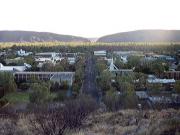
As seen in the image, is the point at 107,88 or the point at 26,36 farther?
the point at 26,36

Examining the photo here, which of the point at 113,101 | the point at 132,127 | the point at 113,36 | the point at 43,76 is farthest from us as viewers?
the point at 113,36

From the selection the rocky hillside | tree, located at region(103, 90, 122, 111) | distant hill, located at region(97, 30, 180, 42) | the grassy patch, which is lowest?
the grassy patch

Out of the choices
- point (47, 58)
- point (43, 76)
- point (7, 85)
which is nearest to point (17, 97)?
point (7, 85)

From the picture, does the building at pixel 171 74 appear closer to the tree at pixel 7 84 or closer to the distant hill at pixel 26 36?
the tree at pixel 7 84

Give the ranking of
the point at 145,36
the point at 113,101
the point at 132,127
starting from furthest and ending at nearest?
1. the point at 145,36
2. the point at 113,101
3. the point at 132,127

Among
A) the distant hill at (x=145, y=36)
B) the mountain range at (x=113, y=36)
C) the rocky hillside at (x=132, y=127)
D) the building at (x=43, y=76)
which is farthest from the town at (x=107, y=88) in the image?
the distant hill at (x=145, y=36)

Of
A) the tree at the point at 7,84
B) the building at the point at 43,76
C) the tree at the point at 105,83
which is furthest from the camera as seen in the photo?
the building at the point at 43,76

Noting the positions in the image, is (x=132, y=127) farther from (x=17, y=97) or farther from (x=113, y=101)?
(x=17, y=97)

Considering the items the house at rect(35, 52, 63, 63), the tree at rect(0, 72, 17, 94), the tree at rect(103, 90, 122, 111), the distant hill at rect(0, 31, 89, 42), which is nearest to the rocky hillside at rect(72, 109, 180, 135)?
the tree at rect(103, 90, 122, 111)

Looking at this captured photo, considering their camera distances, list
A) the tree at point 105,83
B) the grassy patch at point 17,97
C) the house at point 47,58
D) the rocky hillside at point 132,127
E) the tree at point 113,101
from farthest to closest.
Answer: the house at point 47,58
the tree at point 105,83
the grassy patch at point 17,97
the tree at point 113,101
the rocky hillside at point 132,127

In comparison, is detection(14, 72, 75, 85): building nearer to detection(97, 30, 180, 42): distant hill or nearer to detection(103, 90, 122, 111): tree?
detection(103, 90, 122, 111): tree
